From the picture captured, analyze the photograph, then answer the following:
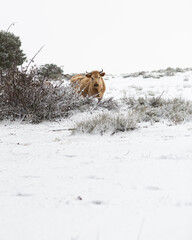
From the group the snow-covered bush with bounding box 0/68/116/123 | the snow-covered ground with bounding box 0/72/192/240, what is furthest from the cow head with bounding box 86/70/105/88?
the snow-covered ground with bounding box 0/72/192/240

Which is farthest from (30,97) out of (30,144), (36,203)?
(36,203)

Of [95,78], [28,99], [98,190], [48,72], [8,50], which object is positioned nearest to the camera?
[98,190]

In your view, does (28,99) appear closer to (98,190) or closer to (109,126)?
(109,126)

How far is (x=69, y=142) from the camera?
262cm

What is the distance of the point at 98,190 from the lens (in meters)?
1.37

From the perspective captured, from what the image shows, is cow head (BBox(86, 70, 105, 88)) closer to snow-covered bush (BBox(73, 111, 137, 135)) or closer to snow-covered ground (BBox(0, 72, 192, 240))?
snow-covered bush (BBox(73, 111, 137, 135))

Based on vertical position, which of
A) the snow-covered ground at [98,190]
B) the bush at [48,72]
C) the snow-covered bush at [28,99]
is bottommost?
the snow-covered ground at [98,190]

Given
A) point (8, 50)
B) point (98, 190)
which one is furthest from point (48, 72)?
point (8, 50)

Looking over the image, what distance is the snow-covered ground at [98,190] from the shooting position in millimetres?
984

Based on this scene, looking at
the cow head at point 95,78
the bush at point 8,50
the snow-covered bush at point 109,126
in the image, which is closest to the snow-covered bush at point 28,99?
the bush at point 8,50

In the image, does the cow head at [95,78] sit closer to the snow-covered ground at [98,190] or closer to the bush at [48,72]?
the bush at [48,72]

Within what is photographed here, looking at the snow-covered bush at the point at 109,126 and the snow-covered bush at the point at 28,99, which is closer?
the snow-covered bush at the point at 109,126

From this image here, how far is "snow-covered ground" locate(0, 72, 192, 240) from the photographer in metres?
0.98

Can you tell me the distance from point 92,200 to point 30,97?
10.7 feet
